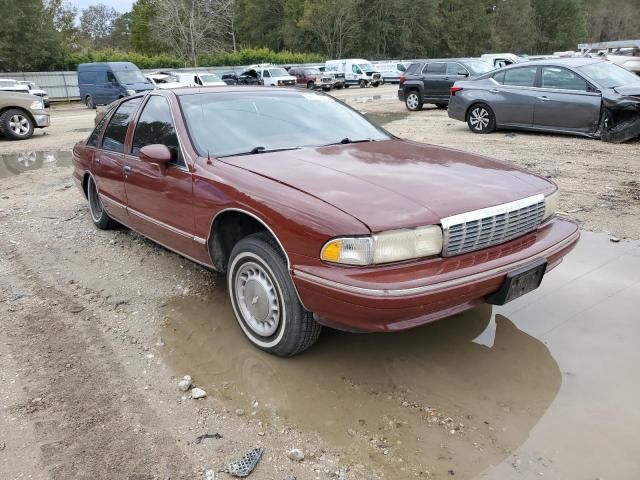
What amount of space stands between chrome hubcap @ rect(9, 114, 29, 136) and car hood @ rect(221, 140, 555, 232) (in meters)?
12.3

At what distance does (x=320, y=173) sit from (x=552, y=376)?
5.70 feet

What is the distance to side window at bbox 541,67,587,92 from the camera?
31.9ft

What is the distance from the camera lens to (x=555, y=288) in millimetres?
4043

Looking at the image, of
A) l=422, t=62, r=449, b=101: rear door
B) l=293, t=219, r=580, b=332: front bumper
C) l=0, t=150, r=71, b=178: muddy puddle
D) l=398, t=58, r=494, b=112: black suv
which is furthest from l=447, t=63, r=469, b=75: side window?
l=293, t=219, r=580, b=332: front bumper

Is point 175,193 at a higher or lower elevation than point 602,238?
higher

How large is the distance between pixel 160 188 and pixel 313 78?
29.0 m

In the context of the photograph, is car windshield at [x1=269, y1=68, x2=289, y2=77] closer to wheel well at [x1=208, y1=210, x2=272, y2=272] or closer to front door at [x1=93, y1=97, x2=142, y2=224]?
front door at [x1=93, y1=97, x2=142, y2=224]

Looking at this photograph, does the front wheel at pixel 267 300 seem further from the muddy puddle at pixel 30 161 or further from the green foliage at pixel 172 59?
the green foliage at pixel 172 59

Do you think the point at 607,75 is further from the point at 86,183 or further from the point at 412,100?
the point at 86,183

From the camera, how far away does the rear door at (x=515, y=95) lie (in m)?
10.5

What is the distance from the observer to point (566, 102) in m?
9.88

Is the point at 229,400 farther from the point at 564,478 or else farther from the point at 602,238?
the point at 602,238

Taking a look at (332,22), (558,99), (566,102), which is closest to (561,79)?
(558,99)

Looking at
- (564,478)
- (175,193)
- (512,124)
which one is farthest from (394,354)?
(512,124)
